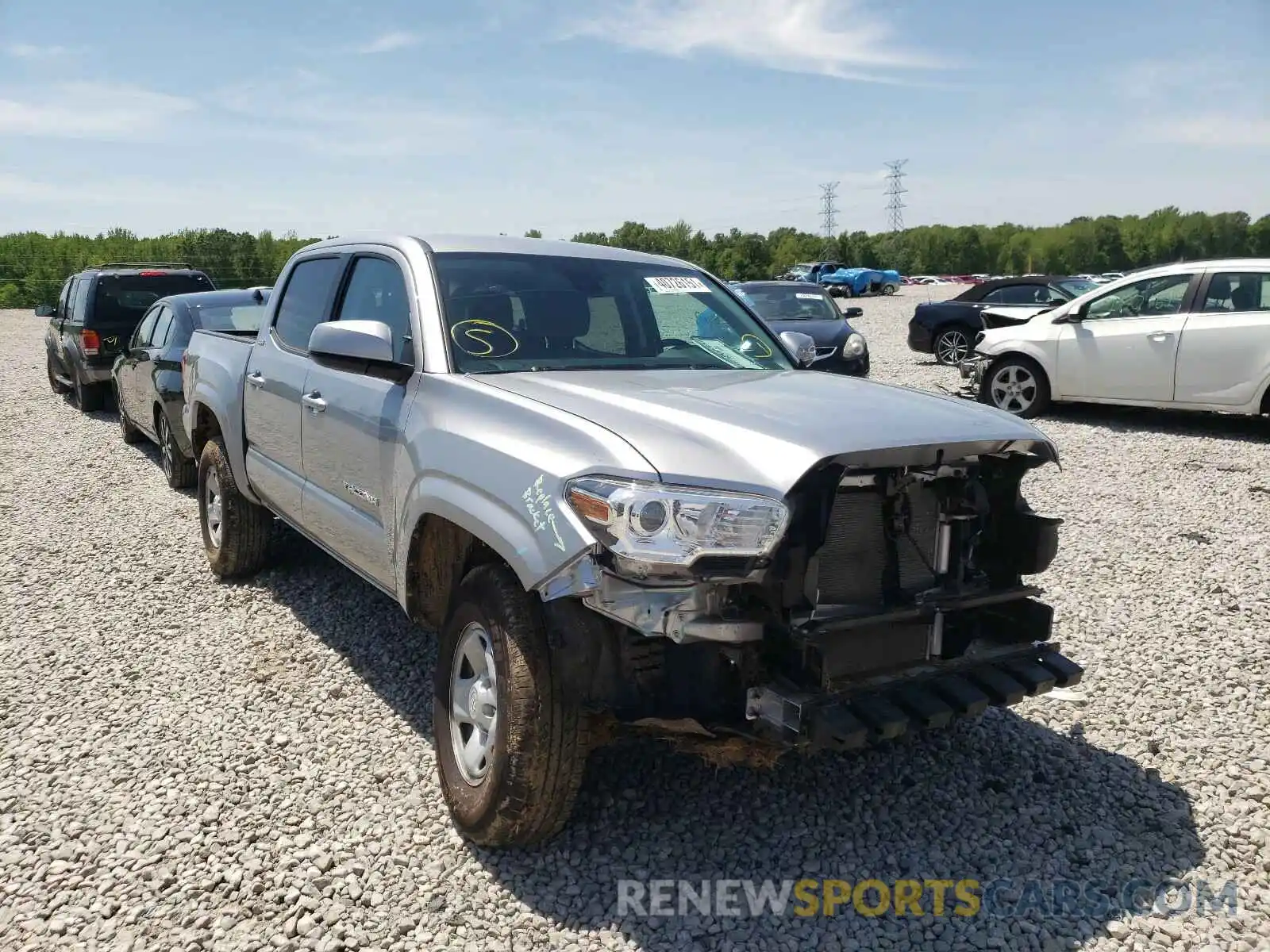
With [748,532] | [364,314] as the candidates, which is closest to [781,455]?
[748,532]

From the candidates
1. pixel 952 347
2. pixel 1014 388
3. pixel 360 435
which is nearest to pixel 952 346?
pixel 952 347

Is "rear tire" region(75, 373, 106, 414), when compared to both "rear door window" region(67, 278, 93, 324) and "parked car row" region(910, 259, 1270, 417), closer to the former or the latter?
"rear door window" region(67, 278, 93, 324)

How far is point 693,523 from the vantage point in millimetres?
2525

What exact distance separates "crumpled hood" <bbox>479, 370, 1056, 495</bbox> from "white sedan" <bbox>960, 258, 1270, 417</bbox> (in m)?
6.10

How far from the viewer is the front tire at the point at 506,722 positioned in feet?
9.07

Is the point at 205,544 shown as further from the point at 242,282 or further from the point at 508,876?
the point at 242,282

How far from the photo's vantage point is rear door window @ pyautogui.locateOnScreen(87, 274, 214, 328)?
1249 centimetres

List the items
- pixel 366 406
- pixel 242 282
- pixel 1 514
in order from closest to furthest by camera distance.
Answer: pixel 366 406 → pixel 1 514 → pixel 242 282

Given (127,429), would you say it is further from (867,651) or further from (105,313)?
(867,651)

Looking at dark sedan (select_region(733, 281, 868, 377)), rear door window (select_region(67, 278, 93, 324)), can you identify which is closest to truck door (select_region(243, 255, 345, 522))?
dark sedan (select_region(733, 281, 868, 377))

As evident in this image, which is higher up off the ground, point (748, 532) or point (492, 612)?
point (748, 532)

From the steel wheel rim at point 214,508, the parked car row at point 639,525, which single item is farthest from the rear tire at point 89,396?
the parked car row at point 639,525

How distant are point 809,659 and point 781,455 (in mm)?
563

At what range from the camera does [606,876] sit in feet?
9.71
